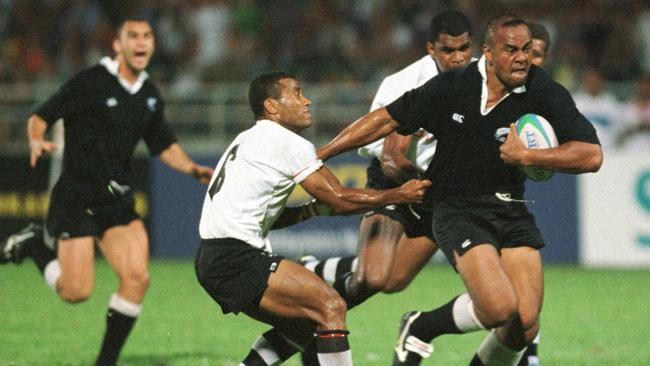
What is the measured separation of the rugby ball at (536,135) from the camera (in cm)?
633

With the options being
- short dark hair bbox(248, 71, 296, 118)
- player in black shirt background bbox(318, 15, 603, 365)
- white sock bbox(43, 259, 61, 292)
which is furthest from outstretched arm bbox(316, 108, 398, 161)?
white sock bbox(43, 259, 61, 292)

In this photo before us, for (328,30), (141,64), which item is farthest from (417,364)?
(328,30)

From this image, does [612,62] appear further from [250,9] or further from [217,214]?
[217,214]

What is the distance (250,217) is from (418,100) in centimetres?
119

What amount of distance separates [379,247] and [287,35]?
32.7 feet

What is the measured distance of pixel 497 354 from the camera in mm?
6613

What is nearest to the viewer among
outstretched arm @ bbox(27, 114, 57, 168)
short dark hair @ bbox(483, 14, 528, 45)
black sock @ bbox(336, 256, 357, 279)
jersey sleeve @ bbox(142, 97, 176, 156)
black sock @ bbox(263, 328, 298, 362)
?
short dark hair @ bbox(483, 14, 528, 45)

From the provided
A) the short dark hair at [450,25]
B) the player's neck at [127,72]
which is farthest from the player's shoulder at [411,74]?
the player's neck at [127,72]

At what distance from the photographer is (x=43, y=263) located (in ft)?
28.4

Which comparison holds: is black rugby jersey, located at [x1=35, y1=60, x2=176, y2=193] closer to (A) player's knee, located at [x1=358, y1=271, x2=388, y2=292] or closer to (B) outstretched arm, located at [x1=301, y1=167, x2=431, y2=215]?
(A) player's knee, located at [x1=358, y1=271, x2=388, y2=292]

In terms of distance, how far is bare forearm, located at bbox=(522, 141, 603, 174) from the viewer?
6.18 meters

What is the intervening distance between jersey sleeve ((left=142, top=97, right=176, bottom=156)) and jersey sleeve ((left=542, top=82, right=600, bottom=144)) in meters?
3.12

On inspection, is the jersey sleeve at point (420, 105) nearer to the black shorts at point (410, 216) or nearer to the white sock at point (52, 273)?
the black shorts at point (410, 216)

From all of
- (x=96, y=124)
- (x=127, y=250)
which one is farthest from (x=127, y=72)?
(x=127, y=250)
